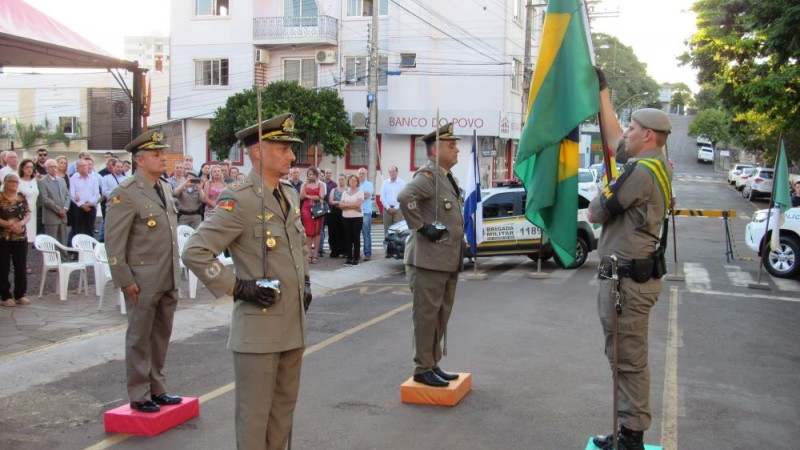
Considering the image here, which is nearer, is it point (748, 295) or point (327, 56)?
point (748, 295)

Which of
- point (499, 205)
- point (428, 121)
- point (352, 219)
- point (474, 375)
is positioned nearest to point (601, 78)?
point (474, 375)

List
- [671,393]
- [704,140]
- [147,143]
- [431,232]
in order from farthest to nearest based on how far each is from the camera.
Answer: [704,140]
[671,393]
[431,232]
[147,143]

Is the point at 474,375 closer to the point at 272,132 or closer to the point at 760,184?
the point at 272,132

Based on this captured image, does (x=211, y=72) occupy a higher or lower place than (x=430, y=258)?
higher

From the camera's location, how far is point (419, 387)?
6.59 m

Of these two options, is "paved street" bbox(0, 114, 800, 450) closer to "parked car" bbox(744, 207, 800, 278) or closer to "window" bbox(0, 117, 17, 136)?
"parked car" bbox(744, 207, 800, 278)

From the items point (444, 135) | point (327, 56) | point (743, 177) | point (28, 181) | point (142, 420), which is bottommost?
point (142, 420)

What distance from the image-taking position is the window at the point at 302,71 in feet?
119

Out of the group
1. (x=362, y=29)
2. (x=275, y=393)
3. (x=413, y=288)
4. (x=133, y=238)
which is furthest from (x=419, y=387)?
(x=362, y=29)

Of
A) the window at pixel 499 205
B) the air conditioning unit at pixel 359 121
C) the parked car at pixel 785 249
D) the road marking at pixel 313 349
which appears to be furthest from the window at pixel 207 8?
the road marking at pixel 313 349

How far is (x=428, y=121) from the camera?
33.7 m

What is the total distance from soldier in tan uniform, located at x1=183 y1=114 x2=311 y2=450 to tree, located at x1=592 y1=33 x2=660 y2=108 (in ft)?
265

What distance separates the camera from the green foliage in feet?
54.4

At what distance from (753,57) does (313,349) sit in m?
19.4
